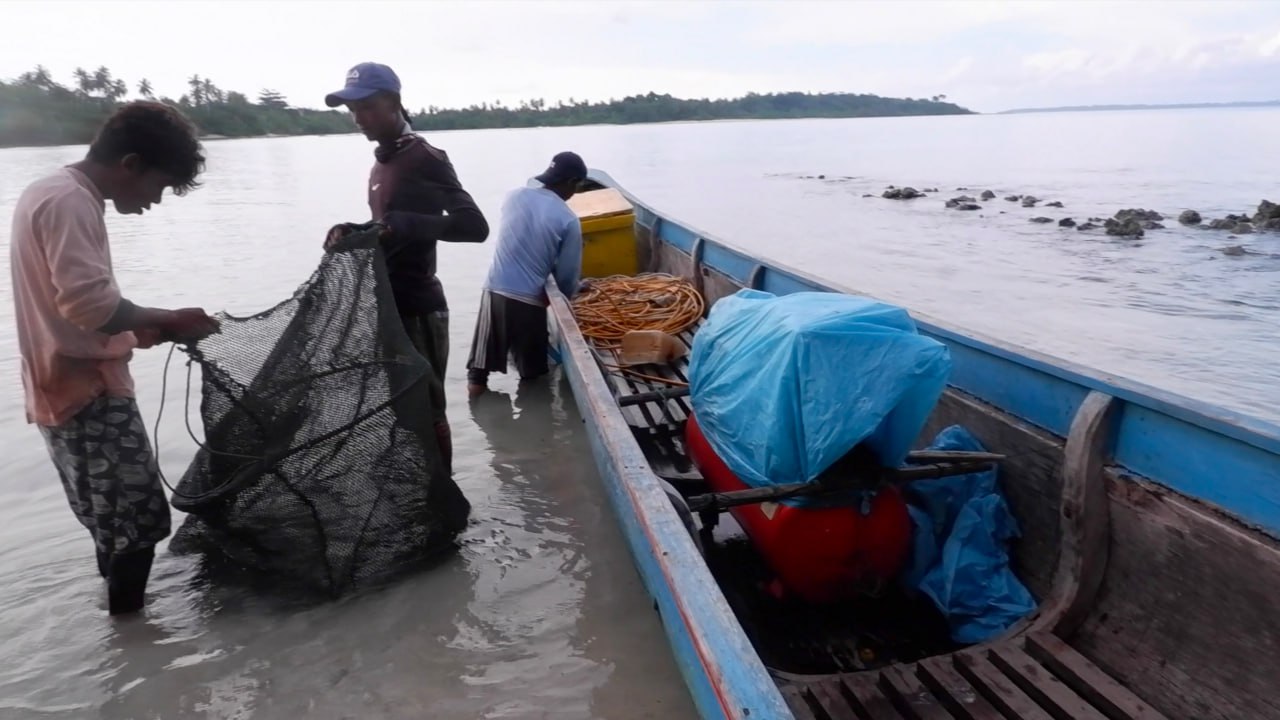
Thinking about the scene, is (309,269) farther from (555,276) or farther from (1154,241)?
(1154,241)

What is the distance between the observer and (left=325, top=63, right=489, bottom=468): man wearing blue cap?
3236 millimetres

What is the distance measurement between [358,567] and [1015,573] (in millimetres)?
2473

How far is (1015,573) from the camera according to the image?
108 inches

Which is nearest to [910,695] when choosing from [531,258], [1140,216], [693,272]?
[531,258]

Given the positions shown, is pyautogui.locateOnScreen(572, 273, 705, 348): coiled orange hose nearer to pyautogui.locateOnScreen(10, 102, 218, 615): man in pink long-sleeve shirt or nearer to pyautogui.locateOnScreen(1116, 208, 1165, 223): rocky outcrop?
pyautogui.locateOnScreen(10, 102, 218, 615): man in pink long-sleeve shirt

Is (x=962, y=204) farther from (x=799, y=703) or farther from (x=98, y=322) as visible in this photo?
(x=98, y=322)

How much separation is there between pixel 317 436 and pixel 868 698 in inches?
80.7

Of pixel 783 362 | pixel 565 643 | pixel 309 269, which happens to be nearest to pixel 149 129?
pixel 783 362

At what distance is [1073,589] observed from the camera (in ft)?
7.84

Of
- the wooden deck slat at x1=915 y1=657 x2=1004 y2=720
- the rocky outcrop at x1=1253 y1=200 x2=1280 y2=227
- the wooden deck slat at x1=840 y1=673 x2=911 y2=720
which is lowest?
the rocky outcrop at x1=1253 y1=200 x2=1280 y2=227

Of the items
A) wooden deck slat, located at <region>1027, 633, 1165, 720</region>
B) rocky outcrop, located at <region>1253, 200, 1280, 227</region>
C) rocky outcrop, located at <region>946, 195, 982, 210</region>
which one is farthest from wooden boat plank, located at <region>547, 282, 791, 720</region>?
rocky outcrop, located at <region>946, 195, 982, 210</region>

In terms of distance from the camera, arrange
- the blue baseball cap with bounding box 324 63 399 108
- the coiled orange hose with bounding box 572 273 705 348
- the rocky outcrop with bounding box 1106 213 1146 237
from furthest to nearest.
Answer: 1. the rocky outcrop with bounding box 1106 213 1146 237
2. the coiled orange hose with bounding box 572 273 705 348
3. the blue baseball cap with bounding box 324 63 399 108

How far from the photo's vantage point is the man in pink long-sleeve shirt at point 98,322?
7.48 feet

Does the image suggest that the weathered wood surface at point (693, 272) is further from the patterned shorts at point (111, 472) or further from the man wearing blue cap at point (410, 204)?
the patterned shorts at point (111, 472)
